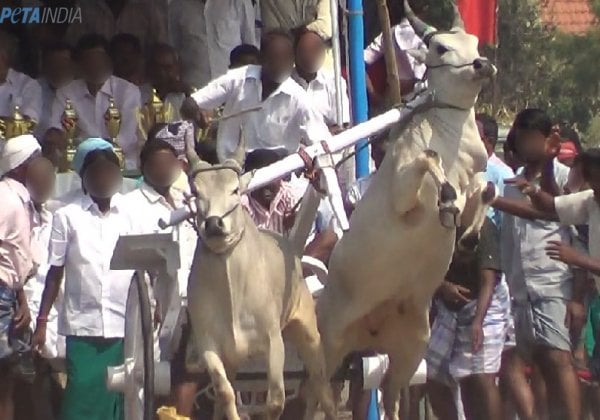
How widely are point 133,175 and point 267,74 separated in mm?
1510

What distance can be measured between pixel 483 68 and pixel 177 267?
68.9 inches

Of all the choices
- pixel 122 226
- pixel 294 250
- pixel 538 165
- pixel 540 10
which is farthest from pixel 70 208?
pixel 540 10

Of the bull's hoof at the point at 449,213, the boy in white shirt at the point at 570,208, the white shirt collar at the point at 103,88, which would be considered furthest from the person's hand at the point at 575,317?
the white shirt collar at the point at 103,88

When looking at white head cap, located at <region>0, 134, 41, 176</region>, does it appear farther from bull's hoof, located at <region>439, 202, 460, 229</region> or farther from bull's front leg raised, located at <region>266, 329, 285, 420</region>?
bull's hoof, located at <region>439, 202, 460, 229</region>

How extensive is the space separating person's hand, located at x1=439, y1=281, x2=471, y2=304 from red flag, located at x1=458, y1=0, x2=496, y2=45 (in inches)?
76.3

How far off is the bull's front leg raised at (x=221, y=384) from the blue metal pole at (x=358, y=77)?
8.31 feet

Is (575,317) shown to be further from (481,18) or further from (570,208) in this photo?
(481,18)

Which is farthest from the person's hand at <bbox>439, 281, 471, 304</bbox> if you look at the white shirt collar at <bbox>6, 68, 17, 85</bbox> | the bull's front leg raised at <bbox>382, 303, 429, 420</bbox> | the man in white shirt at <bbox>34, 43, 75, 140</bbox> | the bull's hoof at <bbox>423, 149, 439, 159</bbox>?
the white shirt collar at <bbox>6, 68, 17, 85</bbox>

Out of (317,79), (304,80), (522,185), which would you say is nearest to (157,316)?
(522,185)

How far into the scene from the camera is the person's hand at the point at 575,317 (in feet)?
33.1

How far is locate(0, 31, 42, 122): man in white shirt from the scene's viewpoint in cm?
1126

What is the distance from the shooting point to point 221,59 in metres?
11.9

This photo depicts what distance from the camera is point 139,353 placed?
27.4 feet

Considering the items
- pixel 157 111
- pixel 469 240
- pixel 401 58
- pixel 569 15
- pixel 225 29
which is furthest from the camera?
pixel 569 15
